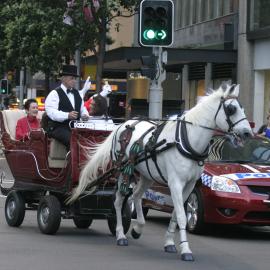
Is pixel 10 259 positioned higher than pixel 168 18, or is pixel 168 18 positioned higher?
pixel 168 18

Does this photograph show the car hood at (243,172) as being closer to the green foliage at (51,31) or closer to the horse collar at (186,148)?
the horse collar at (186,148)

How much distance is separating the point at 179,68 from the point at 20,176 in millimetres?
22705

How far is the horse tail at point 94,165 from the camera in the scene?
10.2 metres

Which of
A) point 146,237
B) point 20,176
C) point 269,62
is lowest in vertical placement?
point 146,237

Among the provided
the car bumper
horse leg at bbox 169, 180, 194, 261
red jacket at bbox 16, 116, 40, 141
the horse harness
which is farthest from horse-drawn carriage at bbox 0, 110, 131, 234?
horse leg at bbox 169, 180, 194, 261

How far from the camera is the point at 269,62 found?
83.3 ft

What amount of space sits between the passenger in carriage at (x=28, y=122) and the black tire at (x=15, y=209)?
0.89 metres

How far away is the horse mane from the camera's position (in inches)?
364

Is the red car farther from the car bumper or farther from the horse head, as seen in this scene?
the horse head

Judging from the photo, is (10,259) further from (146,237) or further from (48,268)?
(146,237)

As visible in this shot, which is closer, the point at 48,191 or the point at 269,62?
the point at 48,191

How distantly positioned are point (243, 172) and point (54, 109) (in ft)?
9.36

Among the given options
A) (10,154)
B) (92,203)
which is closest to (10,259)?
(92,203)

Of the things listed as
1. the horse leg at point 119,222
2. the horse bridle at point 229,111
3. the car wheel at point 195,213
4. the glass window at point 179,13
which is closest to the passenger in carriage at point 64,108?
the horse leg at point 119,222
